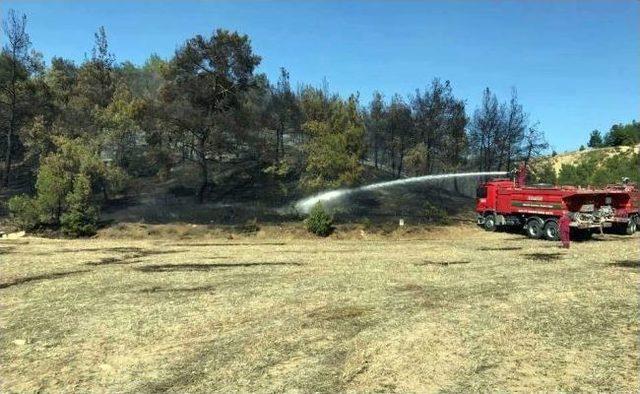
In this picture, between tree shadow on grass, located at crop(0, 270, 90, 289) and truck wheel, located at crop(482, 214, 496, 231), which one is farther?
truck wheel, located at crop(482, 214, 496, 231)

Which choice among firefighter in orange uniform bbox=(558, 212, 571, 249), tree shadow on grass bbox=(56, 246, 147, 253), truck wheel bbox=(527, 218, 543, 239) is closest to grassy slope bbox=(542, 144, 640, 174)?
truck wheel bbox=(527, 218, 543, 239)

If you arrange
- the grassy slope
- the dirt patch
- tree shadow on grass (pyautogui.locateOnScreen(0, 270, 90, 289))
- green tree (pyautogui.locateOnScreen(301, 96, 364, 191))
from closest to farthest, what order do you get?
the dirt patch → tree shadow on grass (pyautogui.locateOnScreen(0, 270, 90, 289)) → green tree (pyautogui.locateOnScreen(301, 96, 364, 191)) → the grassy slope

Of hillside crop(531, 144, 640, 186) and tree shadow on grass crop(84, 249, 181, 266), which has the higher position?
hillside crop(531, 144, 640, 186)

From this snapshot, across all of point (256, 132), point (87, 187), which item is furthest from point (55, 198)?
point (256, 132)

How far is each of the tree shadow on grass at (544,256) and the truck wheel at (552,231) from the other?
6161mm

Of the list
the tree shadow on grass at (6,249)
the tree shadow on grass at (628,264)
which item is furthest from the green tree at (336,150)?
the tree shadow on grass at (628,264)

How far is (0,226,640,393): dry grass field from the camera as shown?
28.0 feet

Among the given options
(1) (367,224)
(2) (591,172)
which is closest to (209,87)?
(1) (367,224)

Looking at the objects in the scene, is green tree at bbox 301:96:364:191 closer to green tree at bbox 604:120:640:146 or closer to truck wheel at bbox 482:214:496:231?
truck wheel at bbox 482:214:496:231

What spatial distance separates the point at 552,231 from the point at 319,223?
13.1 meters

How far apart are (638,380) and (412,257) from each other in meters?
14.1

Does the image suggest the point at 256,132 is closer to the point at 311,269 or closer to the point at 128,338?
the point at 311,269

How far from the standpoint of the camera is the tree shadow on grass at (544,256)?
20719 mm

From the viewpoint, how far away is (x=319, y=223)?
33375 millimetres
